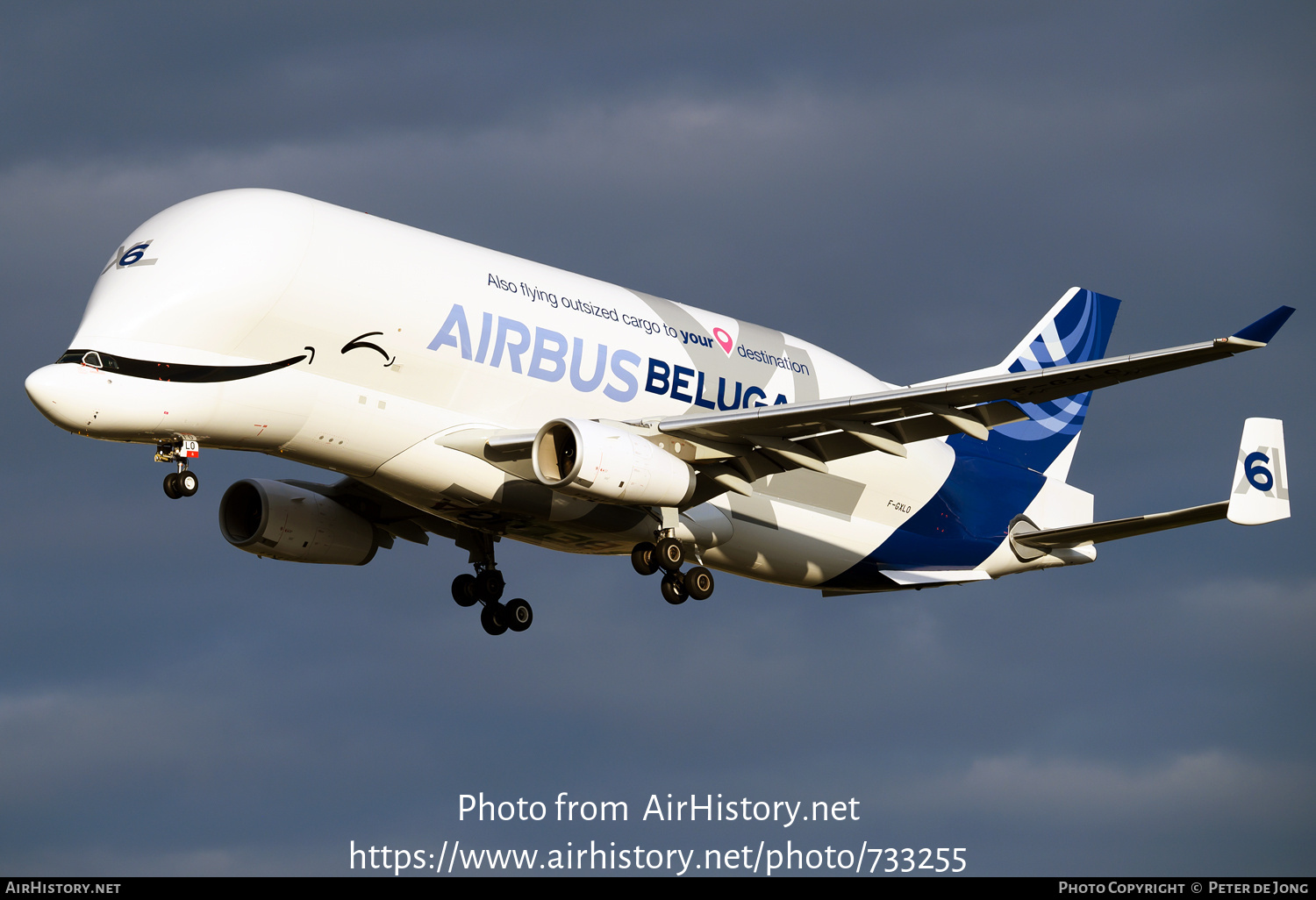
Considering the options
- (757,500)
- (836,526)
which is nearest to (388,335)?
(757,500)

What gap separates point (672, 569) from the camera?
33875mm

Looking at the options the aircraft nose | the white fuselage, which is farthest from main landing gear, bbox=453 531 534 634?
the aircraft nose

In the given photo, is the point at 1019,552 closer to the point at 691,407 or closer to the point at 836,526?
the point at 836,526

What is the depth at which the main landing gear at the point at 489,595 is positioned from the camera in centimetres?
3875

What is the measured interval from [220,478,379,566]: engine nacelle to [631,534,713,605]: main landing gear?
756 cm

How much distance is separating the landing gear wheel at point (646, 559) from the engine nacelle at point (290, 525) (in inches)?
302

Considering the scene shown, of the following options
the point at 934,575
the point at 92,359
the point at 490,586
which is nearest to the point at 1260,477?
the point at 934,575

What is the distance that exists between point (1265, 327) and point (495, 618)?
19221 mm

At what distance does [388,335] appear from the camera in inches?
1238

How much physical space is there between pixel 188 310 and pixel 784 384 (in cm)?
1413

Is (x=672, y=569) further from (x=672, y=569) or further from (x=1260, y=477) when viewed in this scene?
(x=1260, y=477)

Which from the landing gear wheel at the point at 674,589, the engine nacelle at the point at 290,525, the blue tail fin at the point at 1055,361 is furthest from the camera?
the blue tail fin at the point at 1055,361

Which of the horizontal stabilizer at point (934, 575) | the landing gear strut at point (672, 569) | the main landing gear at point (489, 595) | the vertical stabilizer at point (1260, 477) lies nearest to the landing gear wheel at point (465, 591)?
the main landing gear at point (489, 595)

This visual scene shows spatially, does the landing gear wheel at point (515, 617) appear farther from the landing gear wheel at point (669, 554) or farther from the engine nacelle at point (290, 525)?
the landing gear wheel at point (669, 554)
